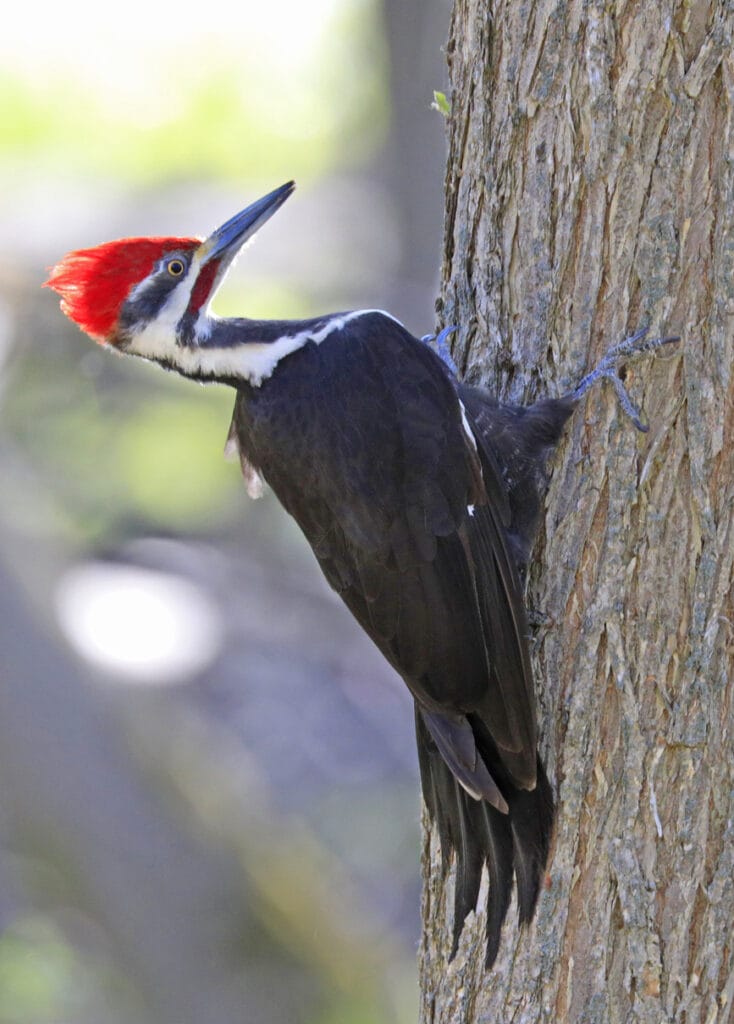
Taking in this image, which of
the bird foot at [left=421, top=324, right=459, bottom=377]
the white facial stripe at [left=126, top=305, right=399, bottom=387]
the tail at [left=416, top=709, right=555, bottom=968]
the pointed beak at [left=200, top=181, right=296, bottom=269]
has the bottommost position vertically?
the tail at [left=416, top=709, right=555, bottom=968]

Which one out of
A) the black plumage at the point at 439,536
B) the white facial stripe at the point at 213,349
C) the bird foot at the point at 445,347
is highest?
the bird foot at the point at 445,347

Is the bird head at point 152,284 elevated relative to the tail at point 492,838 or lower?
elevated

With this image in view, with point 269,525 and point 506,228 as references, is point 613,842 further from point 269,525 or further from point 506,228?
point 269,525

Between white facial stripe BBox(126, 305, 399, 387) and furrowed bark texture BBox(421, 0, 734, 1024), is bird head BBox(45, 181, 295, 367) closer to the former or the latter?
white facial stripe BBox(126, 305, 399, 387)

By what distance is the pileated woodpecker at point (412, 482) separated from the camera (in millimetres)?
2178

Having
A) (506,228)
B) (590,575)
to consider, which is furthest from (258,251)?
(590,575)

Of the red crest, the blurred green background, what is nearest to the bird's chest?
Result: the red crest

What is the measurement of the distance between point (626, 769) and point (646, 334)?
72cm

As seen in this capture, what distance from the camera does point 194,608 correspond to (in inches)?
218

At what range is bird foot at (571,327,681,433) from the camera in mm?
2088

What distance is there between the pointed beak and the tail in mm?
1045

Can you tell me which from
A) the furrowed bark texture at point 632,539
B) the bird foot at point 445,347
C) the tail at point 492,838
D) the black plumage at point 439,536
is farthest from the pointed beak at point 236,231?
the tail at point 492,838

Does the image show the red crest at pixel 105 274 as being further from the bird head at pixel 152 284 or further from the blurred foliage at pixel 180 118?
the blurred foliage at pixel 180 118

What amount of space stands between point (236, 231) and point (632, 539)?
1.11 m
